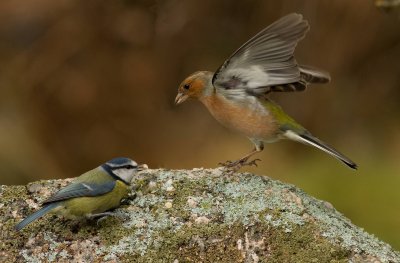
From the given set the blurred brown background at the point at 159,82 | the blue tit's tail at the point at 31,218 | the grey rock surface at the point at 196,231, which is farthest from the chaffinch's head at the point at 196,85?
the blurred brown background at the point at 159,82

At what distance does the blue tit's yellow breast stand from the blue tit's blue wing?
0.07 ft

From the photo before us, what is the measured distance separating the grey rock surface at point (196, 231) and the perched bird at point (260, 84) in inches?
24.2

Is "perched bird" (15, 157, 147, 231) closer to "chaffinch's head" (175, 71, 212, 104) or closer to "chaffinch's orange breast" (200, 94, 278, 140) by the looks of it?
"chaffinch's orange breast" (200, 94, 278, 140)

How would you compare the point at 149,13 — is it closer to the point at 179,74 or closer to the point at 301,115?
the point at 179,74

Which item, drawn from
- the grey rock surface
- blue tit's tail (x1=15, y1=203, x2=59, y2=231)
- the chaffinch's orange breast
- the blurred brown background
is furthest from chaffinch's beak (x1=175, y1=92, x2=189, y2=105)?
the blurred brown background

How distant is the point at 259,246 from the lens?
3947mm

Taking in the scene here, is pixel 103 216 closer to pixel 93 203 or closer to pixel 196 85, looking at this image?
pixel 93 203

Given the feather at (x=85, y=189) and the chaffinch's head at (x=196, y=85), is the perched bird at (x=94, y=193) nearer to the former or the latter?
the feather at (x=85, y=189)

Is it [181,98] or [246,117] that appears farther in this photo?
[181,98]

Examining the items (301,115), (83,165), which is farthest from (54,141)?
(301,115)

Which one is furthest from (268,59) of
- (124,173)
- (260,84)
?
(124,173)

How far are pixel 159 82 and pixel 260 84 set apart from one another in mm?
4008

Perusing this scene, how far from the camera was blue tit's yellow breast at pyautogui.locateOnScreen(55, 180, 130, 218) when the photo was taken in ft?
13.3

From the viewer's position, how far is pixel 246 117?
510cm
